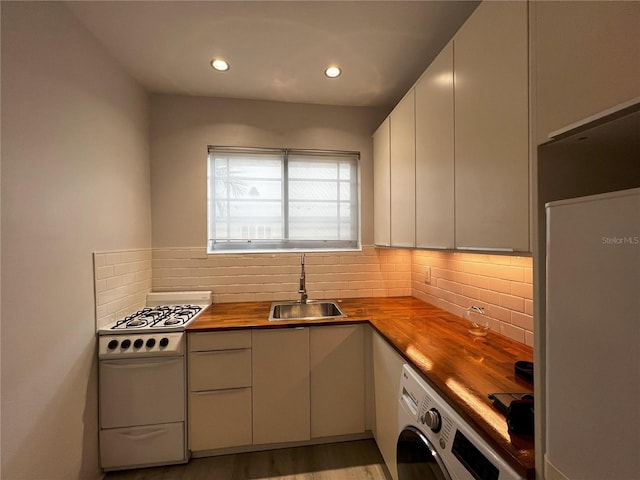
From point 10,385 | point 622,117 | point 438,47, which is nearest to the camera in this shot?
point 622,117

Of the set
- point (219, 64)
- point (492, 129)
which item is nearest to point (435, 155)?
point (492, 129)

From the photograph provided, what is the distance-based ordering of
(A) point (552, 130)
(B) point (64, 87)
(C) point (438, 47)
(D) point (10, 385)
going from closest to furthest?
(A) point (552, 130)
(D) point (10, 385)
(B) point (64, 87)
(C) point (438, 47)

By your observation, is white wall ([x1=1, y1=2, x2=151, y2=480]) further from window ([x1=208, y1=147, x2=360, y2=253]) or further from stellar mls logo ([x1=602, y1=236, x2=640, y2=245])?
stellar mls logo ([x1=602, y1=236, x2=640, y2=245])

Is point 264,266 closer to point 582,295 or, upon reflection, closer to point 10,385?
point 10,385

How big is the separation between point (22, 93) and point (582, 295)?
6.47 ft

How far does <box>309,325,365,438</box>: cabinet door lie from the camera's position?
183 cm

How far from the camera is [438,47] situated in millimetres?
1685

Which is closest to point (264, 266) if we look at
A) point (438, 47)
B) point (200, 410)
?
point (200, 410)

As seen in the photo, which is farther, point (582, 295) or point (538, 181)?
point (538, 181)

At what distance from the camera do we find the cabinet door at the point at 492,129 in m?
0.90

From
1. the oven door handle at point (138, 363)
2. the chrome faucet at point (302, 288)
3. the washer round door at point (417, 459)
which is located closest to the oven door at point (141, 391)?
the oven door handle at point (138, 363)

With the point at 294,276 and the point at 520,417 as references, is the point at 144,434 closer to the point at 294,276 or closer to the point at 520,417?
the point at 294,276

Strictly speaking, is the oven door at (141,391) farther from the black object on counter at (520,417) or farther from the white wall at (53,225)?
the black object on counter at (520,417)

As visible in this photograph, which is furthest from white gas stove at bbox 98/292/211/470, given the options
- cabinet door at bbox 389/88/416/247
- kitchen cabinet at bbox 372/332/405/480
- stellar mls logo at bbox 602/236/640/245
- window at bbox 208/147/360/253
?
stellar mls logo at bbox 602/236/640/245
